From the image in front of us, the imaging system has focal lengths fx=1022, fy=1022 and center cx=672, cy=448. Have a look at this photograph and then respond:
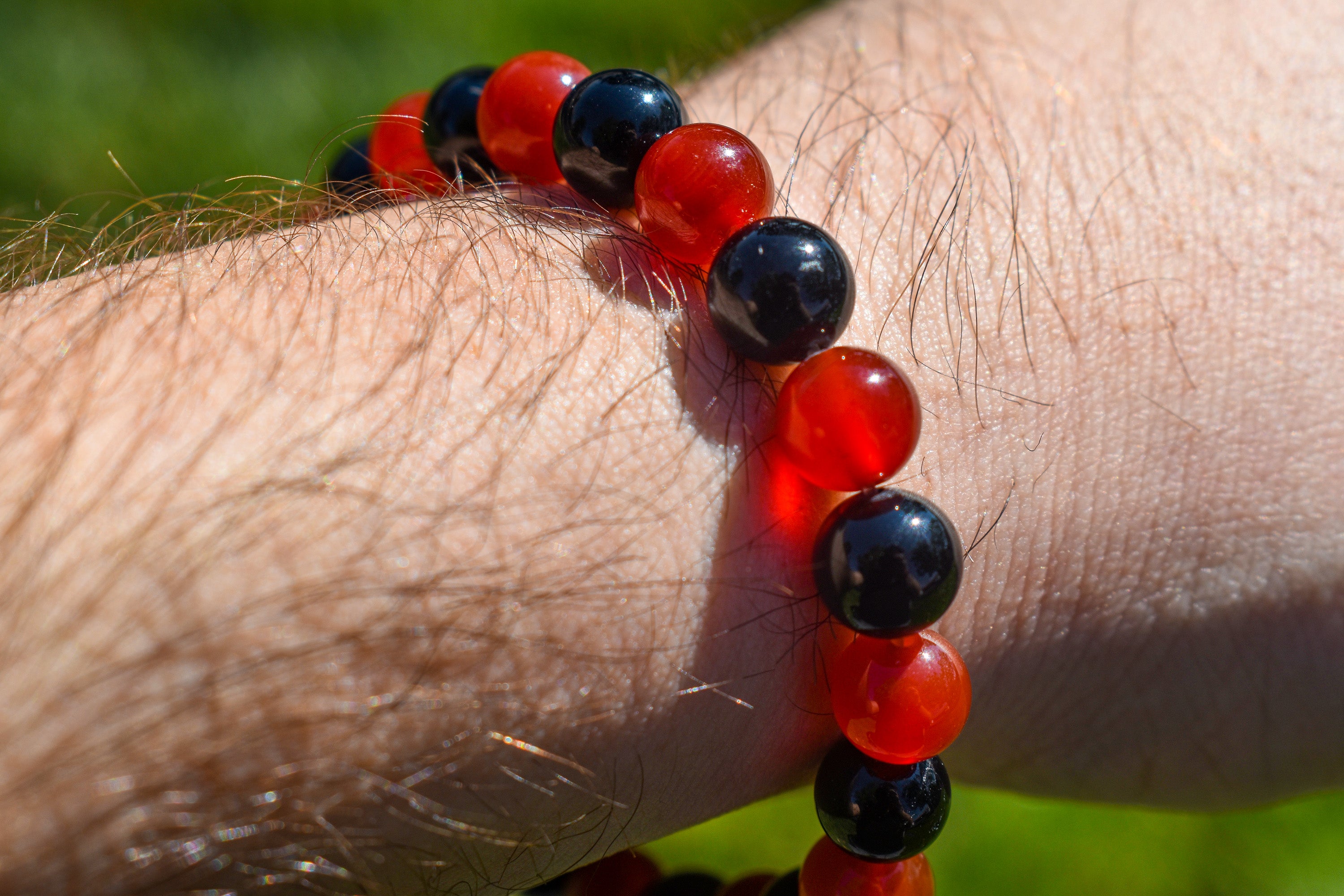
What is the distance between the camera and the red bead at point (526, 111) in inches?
44.0

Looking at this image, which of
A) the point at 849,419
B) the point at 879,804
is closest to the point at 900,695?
the point at 879,804

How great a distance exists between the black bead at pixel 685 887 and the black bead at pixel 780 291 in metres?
0.74

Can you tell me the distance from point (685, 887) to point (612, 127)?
934 millimetres

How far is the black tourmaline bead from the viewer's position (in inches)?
47.9

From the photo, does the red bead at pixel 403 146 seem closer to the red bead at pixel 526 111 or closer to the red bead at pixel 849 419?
the red bead at pixel 526 111

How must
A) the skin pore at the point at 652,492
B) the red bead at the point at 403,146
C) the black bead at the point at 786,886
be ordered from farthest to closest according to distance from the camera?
the red bead at the point at 403,146
the black bead at the point at 786,886
the skin pore at the point at 652,492

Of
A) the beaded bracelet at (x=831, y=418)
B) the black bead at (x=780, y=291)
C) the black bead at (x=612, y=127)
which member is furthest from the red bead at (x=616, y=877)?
the black bead at (x=612, y=127)

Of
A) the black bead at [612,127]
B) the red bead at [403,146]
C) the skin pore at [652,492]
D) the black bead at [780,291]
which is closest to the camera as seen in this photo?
the skin pore at [652,492]

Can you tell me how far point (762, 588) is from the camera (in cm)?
94

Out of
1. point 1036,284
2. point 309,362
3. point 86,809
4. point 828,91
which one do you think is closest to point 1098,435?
point 1036,284

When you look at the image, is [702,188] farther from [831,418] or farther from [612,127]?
[831,418]

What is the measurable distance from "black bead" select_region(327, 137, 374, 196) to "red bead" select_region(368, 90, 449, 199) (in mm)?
18

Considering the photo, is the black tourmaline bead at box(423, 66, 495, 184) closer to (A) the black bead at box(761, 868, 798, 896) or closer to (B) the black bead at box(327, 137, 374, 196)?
(B) the black bead at box(327, 137, 374, 196)

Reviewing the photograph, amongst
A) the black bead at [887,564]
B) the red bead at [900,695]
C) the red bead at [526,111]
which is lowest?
the red bead at [900,695]
